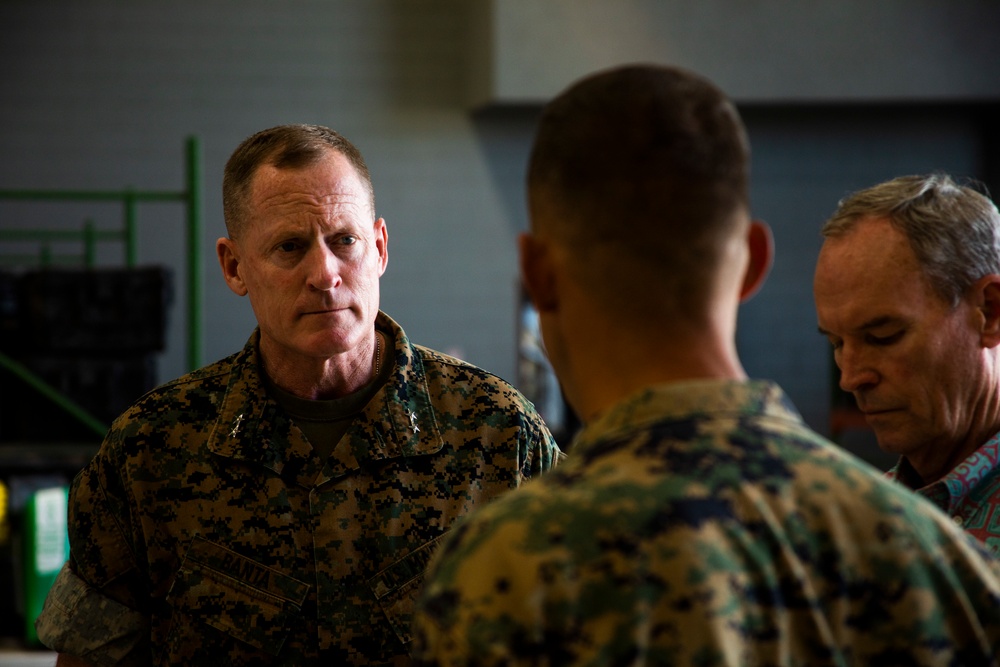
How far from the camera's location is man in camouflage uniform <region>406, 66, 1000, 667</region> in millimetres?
864

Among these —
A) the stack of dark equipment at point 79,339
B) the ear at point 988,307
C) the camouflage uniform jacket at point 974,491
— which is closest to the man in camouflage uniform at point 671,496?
the camouflage uniform jacket at point 974,491

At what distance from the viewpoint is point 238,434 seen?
1.84 metres

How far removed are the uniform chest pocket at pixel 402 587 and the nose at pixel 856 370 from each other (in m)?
0.72

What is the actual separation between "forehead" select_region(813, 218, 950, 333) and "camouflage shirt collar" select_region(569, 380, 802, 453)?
73 centimetres

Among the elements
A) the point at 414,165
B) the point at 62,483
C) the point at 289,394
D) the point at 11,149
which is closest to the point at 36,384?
the point at 62,483

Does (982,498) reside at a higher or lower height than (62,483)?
higher

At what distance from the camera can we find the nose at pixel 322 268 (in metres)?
1.85

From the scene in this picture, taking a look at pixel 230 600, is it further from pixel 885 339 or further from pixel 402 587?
pixel 885 339

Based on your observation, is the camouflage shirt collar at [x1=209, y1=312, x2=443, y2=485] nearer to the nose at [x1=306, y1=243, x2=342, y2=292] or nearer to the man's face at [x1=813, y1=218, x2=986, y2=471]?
the nose at [x1=306, y1=243, x2=342, y2=292]

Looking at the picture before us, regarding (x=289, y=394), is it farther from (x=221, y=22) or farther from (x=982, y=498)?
(x=221, y=22)

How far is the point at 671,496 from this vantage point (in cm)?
88

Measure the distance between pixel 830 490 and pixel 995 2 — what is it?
8649 mm

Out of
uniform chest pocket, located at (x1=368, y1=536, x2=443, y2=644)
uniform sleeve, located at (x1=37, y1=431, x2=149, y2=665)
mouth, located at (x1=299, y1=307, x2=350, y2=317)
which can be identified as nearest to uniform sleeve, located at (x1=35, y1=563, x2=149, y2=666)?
uniform sleeve, located at (x1=37, y1=431, x2=149, y2=665)

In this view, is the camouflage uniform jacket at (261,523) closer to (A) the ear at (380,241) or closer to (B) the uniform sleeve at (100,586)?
(B) the uniform sleeve at (100,586)
